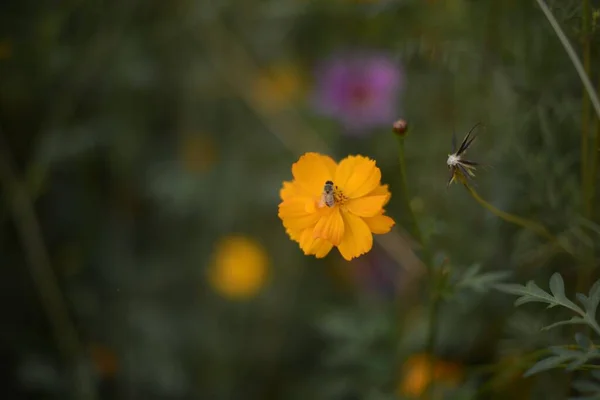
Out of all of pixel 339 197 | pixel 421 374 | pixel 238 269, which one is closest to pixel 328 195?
pixel 339 197

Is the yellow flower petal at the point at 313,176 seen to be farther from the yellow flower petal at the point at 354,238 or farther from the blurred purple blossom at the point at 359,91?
Result: the blurred purple blossom at the point at 359,91

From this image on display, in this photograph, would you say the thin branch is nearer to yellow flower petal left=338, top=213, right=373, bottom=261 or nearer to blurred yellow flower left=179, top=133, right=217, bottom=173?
blurred yellow flower left=179, top=133, right=217, bottom=173

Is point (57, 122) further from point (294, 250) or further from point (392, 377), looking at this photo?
point (392, 377)

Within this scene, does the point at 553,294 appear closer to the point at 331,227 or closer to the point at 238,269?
the point at 331,227

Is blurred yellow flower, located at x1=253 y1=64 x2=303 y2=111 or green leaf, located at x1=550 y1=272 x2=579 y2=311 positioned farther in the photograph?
blurred yellow flower, located at x1=253 y1=64 x2=303 y2=111

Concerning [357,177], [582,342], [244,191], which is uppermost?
[244,191]

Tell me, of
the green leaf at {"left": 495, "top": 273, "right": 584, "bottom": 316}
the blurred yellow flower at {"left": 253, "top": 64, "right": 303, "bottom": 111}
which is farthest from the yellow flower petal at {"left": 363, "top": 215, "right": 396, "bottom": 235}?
the blurred yellow flower at {"left": 253, "top": 64, "right": 303, "bottom": 111}

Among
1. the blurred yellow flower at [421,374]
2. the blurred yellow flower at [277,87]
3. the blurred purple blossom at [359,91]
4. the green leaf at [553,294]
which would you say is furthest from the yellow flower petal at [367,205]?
the blurred yellow flower at [277,87]
